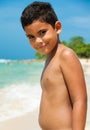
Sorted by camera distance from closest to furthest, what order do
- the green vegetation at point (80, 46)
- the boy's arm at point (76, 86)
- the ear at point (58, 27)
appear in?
the boy's arm at point (76, 86)
the ear at point (58, 27)
the green vegetation at point (80, 46)

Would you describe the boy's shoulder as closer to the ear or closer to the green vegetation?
the ear

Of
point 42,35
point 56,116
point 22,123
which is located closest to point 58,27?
point 42,35

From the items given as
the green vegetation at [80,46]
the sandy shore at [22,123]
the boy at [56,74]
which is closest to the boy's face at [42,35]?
the boy at [56,74]

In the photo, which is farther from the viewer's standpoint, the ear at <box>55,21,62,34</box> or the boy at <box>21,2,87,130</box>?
the ear at <box>55,21,62,34</box>

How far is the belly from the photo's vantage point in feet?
6.72

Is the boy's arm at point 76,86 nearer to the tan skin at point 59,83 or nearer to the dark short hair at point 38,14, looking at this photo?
the tan skin at point 59,83

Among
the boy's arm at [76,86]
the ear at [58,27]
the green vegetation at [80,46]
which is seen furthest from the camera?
the green vegetation at [80,46]

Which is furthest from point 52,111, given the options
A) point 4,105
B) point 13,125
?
point 4,105

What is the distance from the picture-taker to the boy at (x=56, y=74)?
198cm

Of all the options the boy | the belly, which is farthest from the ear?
the belly

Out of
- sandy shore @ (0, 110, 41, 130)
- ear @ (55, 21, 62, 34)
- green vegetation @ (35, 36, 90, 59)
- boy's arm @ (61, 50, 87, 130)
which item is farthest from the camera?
green vegetation @ (35, 36, 90, 59)

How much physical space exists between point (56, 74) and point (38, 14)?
32 centimetres

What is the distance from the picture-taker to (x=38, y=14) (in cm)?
204

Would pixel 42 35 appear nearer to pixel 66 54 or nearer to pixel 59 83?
pixel 66 54
